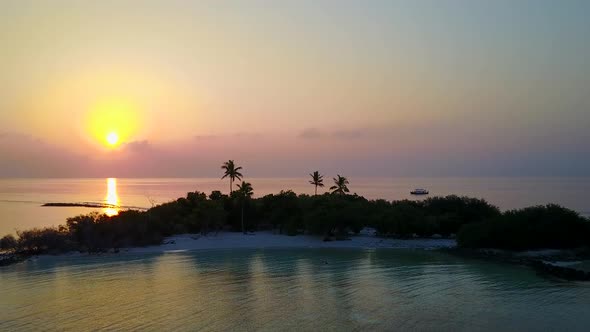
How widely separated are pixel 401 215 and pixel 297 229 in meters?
14.8

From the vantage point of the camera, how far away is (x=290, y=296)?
98.7ft

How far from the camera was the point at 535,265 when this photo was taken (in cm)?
4175

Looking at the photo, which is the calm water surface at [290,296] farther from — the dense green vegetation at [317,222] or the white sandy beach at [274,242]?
the white sandy beach at [274,242]

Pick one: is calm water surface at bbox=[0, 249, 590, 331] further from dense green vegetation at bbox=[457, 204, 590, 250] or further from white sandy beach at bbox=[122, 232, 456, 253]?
white sandy beach at bbox=[122, 232, 456, 253]

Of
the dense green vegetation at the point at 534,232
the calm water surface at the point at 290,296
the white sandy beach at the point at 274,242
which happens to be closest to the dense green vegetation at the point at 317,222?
the dense green vegetation at the point at 534,232

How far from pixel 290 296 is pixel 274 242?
3152 centimetres

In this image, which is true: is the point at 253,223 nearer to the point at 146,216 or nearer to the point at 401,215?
the point at 146,216

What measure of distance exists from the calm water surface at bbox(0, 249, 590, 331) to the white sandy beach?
10593mm

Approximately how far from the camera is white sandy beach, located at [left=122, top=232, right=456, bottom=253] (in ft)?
189

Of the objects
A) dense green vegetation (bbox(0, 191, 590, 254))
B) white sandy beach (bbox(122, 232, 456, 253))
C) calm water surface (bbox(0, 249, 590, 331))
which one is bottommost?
calm water surface (bbox(0, 249, 590, 331))

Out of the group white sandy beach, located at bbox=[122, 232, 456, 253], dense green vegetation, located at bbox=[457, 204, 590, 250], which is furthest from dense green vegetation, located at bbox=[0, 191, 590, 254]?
white sandy beach, located at bbox=[122, 232, 456, 253]

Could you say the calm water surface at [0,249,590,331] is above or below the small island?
below

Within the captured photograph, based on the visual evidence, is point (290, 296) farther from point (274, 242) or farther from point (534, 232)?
point (534, 232)

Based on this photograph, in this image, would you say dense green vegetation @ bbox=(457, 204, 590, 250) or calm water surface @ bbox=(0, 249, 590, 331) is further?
dense green vegetation @ bbox=(457, 204, 590, 250)
